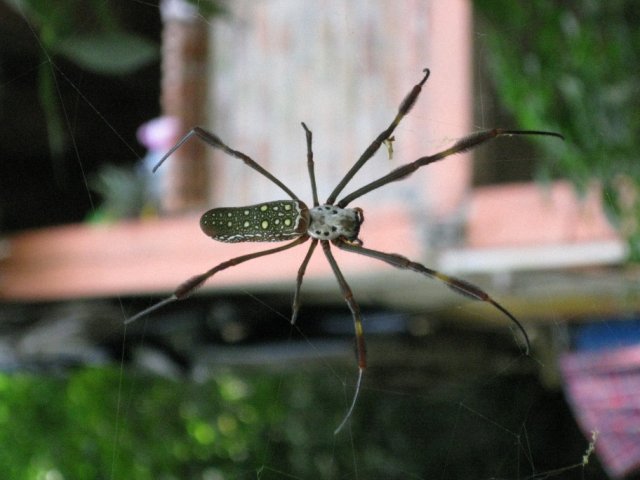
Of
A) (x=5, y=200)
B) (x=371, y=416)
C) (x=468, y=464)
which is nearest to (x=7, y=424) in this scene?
(x=5, y=200)

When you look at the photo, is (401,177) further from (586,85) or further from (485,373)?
(485,373)

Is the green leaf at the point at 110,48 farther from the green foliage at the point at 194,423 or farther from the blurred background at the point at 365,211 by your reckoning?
the green foliage at the point at 194,423

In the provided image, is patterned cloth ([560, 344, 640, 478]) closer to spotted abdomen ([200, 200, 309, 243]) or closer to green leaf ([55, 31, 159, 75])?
spotted abdomen ([200, 200, 309, 243])

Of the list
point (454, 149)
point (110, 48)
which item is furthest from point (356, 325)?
point (110, 48)

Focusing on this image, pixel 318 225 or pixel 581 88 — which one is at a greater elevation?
pixel 581 88

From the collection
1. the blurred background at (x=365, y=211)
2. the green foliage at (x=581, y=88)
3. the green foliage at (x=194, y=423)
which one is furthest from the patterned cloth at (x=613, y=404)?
the green foliage at (x=194, y=423)

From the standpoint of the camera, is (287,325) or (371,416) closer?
(287,325)

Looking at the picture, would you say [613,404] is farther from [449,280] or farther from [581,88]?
[449,280]
